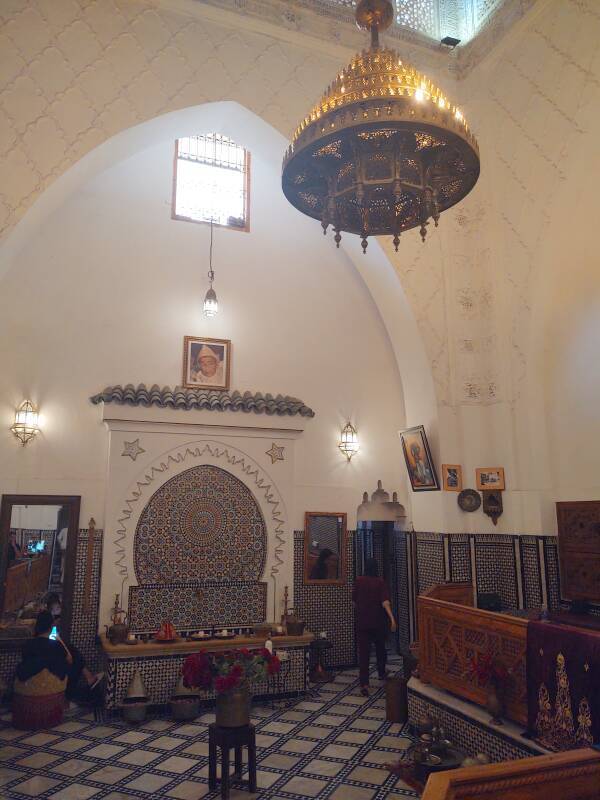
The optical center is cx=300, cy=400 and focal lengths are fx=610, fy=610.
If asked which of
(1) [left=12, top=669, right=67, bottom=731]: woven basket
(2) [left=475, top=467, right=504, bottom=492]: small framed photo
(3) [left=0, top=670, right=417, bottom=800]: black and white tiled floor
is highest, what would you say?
(2) [left=475, top=467, right=504, bottom=492]: small framed photo

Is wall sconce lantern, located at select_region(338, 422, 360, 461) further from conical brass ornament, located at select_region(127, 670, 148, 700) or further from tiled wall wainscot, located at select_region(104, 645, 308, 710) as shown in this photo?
conical brass ornament, located at select_region(127, 670, 148, 700)

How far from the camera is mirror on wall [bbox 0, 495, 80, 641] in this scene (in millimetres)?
5867

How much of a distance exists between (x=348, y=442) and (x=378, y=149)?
441cm

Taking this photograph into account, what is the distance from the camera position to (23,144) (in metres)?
5.33

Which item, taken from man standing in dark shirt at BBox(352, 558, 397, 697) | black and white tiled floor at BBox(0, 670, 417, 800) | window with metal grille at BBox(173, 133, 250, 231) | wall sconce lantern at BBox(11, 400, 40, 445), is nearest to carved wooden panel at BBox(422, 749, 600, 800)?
black and white tiled floor at BBox(0, 670, 417, 800)

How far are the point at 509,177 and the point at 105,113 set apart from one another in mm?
4160

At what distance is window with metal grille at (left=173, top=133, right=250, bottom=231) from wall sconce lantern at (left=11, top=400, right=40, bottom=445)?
276cm

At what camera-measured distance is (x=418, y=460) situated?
6879 millimetres

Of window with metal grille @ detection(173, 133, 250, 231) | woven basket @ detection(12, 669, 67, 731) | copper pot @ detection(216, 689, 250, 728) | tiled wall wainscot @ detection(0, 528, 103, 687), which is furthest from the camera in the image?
window with metal grille @ detection(173, 133, 250, 231)

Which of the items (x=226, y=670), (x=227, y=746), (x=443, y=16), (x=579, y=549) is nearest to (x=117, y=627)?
(x=226, y=670)

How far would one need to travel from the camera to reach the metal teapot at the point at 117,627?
18.7 feet

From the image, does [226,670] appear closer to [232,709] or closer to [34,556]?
[232,709]

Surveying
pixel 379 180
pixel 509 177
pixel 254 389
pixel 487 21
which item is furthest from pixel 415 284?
pixel 379 180

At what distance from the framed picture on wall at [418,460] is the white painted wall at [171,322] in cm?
60
